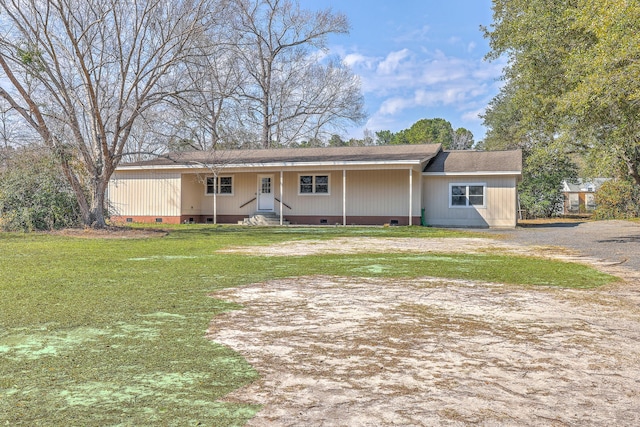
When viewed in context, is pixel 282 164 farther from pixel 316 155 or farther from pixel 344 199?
pixel 344 199

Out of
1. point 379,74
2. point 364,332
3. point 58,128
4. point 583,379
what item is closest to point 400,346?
point 364,332

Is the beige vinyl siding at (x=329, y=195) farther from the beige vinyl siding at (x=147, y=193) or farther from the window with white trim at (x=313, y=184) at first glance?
the beige vinyl siding at (x=147, y=193)

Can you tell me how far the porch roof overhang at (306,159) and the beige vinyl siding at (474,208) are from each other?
1299 mm

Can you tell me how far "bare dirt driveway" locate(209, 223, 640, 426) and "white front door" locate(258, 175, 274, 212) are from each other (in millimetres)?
16800

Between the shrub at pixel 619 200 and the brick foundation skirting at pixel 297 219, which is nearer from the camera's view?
the brick foundation skirting at pixel 297 219

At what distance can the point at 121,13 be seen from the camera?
15.0 metres

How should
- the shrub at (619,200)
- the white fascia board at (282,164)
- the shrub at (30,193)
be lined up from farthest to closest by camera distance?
the shrub at (619,200), the white fascia board at (282,164), the shrub at (30,193)

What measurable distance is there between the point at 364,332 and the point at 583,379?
1546 mm

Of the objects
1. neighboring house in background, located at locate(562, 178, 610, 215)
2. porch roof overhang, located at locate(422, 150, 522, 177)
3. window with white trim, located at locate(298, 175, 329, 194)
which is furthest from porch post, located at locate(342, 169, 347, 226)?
neighboring house in background, located at locate(562, 178, 610, 215)

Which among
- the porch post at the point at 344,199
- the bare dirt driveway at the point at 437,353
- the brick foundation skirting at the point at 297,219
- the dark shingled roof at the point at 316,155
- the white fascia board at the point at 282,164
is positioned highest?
the dark shingled roof at the point at 316,155

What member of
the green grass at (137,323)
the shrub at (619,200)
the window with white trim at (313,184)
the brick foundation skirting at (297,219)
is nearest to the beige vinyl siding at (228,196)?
the brick foundation skirting at (297,219)

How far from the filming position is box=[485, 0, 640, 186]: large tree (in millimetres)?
8969

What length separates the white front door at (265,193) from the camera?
22766 mm

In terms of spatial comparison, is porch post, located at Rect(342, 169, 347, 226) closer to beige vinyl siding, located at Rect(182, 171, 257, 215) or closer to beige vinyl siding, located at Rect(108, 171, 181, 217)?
beige vinyl siding, located at Rect(182, 171, 257, 215)
